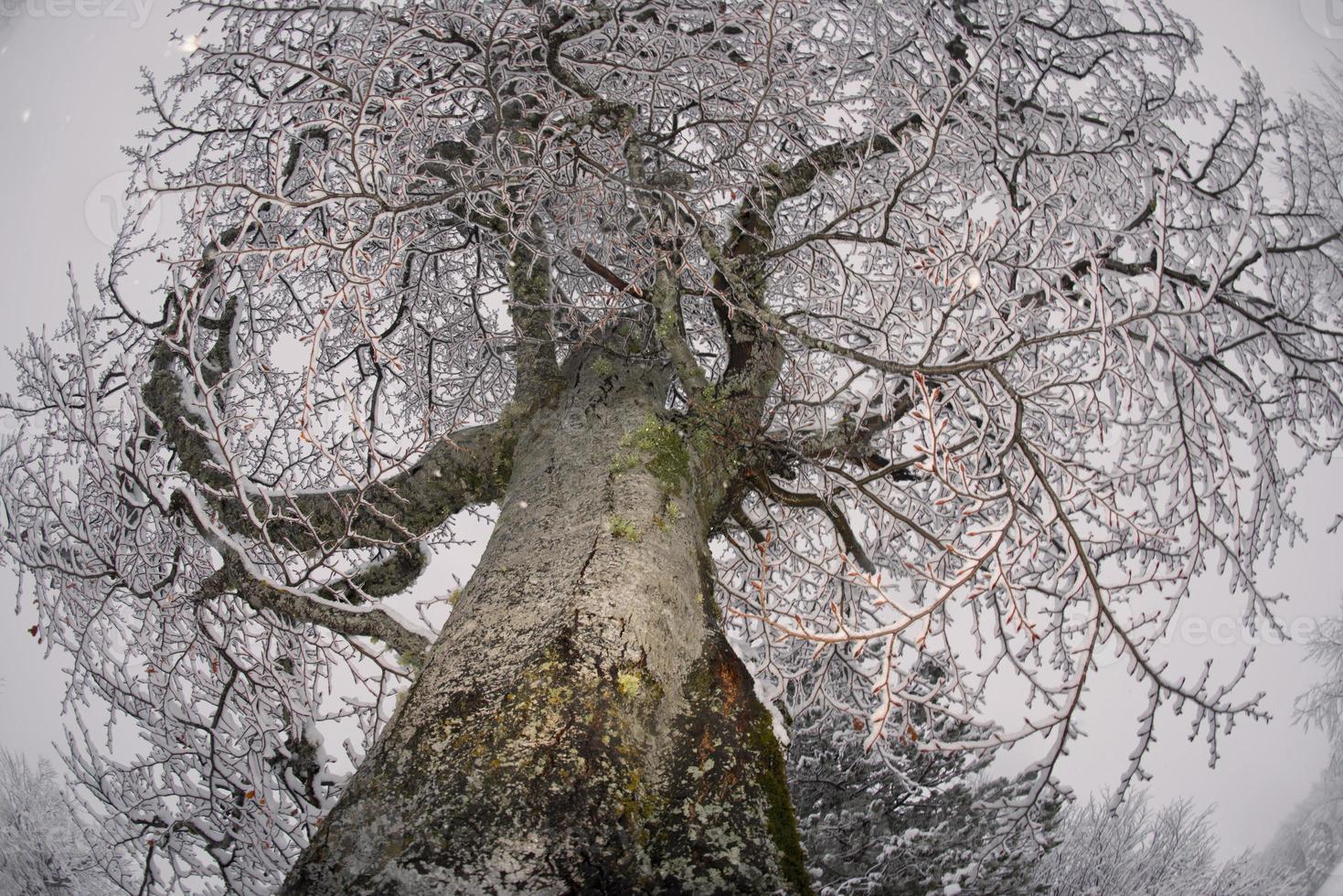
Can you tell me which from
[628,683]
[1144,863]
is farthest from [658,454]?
[1144,863]

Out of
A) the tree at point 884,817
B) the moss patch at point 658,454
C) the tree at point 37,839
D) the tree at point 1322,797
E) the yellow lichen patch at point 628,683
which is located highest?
the tree at point 37,839

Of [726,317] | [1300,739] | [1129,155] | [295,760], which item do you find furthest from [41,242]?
[1300,739]

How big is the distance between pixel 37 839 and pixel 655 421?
45.0 ft

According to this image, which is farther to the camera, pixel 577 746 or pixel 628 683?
pixel 628 683

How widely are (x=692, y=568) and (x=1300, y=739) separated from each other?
37912mm

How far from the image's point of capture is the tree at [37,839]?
341 inches

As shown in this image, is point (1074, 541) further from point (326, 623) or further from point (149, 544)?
point (149, 544)

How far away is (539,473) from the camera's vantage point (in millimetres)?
2314

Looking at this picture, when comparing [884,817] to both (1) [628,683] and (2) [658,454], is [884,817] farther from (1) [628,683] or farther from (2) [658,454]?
(1) [628,683]

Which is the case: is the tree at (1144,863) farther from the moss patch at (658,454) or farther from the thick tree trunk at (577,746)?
the thick tree trunk at (577,746)

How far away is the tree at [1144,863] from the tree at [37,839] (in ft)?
37.5

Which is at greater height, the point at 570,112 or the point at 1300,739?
the point at 570,112

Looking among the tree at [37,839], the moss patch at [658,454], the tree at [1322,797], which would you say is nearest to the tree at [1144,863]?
the tree at [1322,797]

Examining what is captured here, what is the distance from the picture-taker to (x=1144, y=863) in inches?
413
